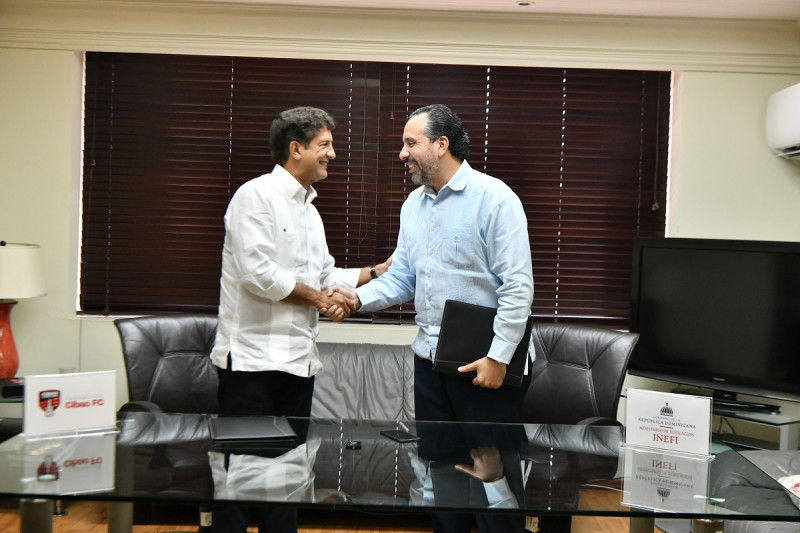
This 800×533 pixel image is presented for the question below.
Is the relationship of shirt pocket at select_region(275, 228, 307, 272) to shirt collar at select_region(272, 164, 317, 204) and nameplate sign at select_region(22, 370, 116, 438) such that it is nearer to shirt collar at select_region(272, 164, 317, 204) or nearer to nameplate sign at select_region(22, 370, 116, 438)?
shirt collar at select_region(272, 164, 317, 204)

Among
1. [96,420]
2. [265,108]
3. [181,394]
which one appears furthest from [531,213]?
[96,420]

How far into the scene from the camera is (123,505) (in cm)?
191

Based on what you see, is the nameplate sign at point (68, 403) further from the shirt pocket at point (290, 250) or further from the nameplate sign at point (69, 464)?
the shirt pocket at point (290, 250)

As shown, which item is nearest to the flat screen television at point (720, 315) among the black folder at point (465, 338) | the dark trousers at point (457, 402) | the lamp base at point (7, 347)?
the dark trousers at point (457, 402)

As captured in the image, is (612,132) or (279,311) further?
(612,132)

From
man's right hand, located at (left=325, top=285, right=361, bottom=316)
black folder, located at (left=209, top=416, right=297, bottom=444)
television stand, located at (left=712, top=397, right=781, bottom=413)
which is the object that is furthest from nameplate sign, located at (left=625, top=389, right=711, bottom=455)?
television stand, located at (left=712, top=397, right=781, bottom=413)

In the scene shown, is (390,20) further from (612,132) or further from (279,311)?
(279,311)

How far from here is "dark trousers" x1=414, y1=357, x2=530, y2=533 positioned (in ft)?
7.95

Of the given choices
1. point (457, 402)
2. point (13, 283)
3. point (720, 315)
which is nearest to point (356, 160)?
point (13, 283)

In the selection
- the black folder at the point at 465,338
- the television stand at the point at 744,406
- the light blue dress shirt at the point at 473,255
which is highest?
the light blue dress shirt at the point at 473,255

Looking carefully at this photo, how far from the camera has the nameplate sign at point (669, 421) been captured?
1.97 metres

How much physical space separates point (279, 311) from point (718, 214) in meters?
2.76

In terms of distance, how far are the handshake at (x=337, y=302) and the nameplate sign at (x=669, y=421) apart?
114 centimetres

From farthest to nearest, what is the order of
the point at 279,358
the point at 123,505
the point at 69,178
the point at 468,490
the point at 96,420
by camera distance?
the point at 69,178 < the point at 279,358 < the point at 96,420 < the point at 123,505 < the point at 468,490
